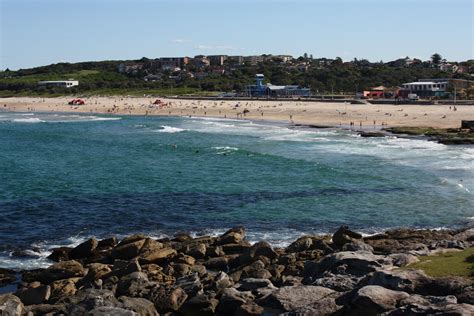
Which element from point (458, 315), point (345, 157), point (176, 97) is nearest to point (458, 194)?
point (345, 157)

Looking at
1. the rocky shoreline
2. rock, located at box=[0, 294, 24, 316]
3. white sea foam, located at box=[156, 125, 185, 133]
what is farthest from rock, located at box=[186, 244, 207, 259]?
white sea foam, located at box=[156, 125, 185, 133]

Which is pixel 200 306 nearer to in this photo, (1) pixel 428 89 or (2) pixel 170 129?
(2) pixel 170 129

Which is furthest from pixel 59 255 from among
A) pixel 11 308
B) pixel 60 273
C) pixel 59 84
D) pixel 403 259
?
pixel 59 84

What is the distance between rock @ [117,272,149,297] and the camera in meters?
20.2

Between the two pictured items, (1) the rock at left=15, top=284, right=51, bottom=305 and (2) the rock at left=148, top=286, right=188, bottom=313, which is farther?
(1) the rock at left=15, top=284, right=51, bottom=305

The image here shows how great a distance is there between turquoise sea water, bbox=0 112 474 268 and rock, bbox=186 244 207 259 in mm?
4980

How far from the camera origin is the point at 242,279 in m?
21.0

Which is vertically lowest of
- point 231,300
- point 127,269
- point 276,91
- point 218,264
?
point 218,264

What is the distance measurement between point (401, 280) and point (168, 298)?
677 centimetres

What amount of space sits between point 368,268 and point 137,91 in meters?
160

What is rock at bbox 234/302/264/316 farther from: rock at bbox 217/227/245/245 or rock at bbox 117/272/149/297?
rock at bbox 217/227/245/245

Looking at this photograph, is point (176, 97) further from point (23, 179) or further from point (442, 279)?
point (442, 279)

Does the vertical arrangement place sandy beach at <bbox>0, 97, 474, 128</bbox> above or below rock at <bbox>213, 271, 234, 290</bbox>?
above

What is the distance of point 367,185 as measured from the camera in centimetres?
4331
